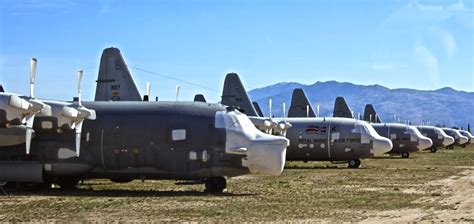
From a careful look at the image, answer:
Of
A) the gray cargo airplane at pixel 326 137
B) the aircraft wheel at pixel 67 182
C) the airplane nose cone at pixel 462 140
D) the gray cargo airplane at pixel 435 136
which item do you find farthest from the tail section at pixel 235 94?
the airplane nose cone at pixel 462 140

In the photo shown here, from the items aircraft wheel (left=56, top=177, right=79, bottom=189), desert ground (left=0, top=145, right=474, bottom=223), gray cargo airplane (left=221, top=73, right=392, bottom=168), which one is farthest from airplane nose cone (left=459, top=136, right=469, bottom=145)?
aircraft wheel (left=56, top=177, right=79, bottom=189)

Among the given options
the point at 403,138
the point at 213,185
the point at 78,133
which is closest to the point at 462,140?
the point at 403,138

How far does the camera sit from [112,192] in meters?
25.2

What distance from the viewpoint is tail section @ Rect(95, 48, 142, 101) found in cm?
3088

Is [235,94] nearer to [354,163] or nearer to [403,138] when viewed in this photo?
[354,163]

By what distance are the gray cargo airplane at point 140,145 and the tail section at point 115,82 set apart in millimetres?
4970

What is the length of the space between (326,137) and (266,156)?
2147 centimetres

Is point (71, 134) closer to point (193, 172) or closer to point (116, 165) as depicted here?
point (116, 165)

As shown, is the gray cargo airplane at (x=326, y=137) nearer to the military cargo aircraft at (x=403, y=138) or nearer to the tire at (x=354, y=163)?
the tire at (x=354, y=163)

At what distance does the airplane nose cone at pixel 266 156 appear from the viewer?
24.0 metres

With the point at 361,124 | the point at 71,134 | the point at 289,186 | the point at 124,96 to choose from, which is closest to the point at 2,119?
the point at 71,134

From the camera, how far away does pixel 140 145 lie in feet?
81.5

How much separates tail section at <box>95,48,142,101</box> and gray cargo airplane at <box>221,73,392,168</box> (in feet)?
45.6

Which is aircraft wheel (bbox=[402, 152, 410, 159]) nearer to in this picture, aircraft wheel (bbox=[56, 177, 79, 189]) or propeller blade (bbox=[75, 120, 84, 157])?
aircraft wheel (bbox=[56, 177, 79, 189])
